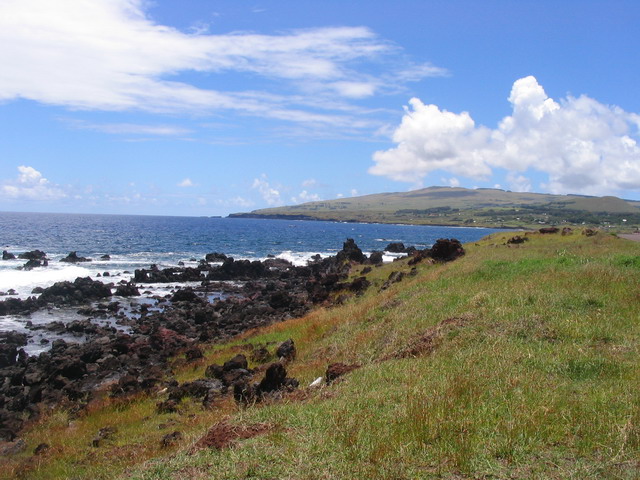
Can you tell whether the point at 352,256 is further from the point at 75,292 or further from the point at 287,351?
the point at 287,351

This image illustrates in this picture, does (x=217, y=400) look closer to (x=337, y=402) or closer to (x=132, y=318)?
(x=337, y=402)

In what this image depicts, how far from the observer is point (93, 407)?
16250mm

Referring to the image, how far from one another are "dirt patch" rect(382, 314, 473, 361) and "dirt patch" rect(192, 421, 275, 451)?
4692mm

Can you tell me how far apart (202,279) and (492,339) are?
50.5m

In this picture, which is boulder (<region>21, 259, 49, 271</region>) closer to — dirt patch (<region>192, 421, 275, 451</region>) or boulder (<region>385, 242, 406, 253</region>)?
boulder (<region>385, 242, 406, 253</region>)

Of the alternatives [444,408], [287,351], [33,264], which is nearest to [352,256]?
[33,264]

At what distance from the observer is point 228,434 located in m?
7.68

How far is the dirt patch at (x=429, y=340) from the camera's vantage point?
461 inches

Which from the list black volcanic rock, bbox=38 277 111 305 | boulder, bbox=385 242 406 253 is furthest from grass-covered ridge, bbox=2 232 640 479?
boulder, bbox=385 242 406 253

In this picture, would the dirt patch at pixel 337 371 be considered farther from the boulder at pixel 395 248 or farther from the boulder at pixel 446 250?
the boulder at pixel 395 248

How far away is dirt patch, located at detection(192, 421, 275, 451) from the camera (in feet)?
24.3

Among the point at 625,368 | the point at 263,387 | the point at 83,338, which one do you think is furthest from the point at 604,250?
the point at 83,338

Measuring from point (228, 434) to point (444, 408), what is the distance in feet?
10.8

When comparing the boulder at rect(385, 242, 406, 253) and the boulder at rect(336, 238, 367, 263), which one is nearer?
the boulder at rect(336, 238, 367, 263)
